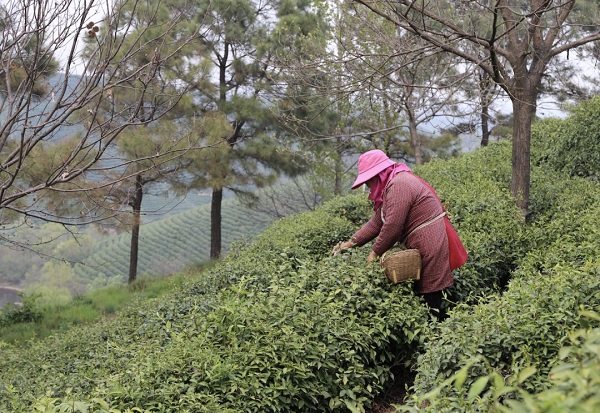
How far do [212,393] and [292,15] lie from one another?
13.7m

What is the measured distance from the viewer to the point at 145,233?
33.0 metres

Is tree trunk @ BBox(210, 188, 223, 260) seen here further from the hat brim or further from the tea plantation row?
the hat brim

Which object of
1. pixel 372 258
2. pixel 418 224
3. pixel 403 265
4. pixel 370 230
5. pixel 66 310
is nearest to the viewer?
pixel 403 265

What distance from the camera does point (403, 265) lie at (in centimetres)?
437

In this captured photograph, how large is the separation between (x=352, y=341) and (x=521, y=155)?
3.96 m

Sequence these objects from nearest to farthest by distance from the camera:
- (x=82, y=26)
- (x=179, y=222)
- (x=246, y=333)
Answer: (x=246, y=333), (x=82, y=26), (x=179, y=222)

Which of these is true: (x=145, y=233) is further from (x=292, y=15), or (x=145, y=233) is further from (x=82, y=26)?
(x=82, y=26)

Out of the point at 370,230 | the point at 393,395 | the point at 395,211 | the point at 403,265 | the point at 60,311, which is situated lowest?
the point at 60,311

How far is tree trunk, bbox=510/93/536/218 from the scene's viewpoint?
21.7 ft

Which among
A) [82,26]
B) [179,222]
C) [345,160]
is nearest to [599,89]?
[345,160]

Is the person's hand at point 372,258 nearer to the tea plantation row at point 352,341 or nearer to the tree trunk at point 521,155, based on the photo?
the tea plantation row at point 352,341

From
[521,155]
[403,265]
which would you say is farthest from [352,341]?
[521,155]

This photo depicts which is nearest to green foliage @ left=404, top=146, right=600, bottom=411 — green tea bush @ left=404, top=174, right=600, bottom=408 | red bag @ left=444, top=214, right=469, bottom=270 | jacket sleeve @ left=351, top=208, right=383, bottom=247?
green tea bush @ left=404, top=174, right=600, bottom=408

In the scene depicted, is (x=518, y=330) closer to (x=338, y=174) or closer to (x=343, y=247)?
(x=343, y=247)
